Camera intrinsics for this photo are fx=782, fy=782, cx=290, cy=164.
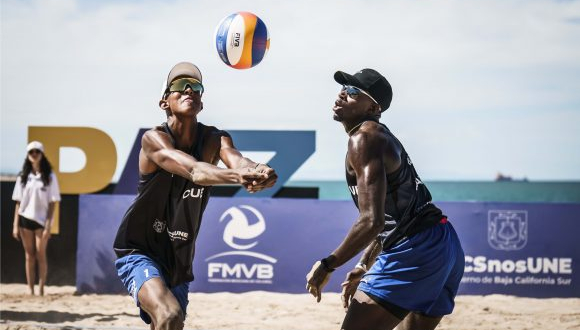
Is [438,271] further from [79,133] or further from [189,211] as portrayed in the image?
[79,133]

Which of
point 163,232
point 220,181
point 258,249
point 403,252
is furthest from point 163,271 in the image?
point 258,249

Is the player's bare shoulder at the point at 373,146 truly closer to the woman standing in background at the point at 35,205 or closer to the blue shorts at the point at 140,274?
the blue shorts at the point at 140,274

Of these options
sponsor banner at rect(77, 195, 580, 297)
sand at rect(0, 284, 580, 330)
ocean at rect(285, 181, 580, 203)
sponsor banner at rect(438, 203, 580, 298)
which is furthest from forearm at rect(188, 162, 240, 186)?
ocean at rect(285, 181, 580, 203)

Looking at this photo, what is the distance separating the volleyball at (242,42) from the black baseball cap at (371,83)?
2.13 m

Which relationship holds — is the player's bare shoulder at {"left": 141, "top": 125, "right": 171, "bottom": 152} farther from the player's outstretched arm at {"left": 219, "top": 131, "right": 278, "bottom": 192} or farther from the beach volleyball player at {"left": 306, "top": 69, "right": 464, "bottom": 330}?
the beach volleyball player at {"left": 306, "top": 69, "right": 464, "bottom": 330}

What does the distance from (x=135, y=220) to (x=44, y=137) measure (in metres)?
7.40

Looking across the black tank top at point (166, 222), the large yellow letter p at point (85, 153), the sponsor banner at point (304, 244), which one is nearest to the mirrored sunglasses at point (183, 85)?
the black tank top at point (166, 222)

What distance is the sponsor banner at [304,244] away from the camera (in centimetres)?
1002

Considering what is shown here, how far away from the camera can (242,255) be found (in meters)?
10.4

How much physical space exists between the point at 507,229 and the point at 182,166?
684 centimetres

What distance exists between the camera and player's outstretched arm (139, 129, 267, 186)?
3826 millimetres

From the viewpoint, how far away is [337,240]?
33.8ft

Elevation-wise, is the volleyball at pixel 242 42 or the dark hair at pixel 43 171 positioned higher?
the volleyball at pixel 242 42

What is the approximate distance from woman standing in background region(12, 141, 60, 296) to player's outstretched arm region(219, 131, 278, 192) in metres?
6.35
